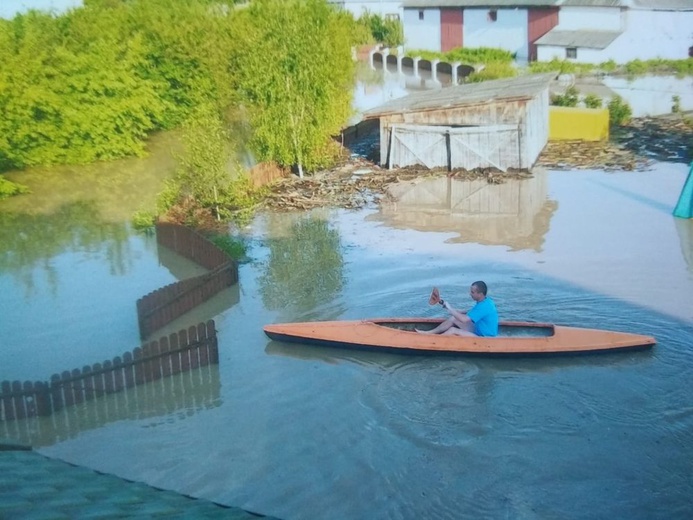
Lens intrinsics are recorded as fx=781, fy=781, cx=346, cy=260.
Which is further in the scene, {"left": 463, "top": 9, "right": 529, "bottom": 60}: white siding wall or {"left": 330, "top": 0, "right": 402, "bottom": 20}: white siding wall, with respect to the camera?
{"left": 330, "top": 0, "right": 402, "bottom": 20}: white siding wall

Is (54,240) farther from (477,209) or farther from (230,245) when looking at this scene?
(477,209)

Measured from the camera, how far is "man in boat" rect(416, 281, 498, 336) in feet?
40.3

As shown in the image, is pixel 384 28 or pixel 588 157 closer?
pixel 588 157

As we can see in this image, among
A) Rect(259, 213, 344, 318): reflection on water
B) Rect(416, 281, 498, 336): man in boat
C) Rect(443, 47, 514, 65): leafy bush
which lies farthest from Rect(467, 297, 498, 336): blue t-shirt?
Rect(443, 47, 514, 65): leafy bush

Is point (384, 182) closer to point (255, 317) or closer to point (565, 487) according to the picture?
point (255, 317)

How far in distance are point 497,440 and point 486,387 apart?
1524 millimetres

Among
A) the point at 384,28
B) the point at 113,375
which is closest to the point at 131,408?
the point at 113,375

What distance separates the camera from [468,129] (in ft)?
80.9

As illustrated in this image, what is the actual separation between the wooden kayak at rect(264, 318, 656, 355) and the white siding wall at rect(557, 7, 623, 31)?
36.8m

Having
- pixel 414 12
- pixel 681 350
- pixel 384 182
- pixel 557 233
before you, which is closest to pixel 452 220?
pixel 557 233

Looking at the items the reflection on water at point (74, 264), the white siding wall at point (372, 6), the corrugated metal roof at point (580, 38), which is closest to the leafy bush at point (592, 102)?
the corrugated metal roof at point (580, 38)

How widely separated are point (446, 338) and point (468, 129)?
1349cm

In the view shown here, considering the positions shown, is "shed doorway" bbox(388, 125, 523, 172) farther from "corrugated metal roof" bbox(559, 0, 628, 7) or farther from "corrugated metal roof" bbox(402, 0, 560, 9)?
"corrugated metal roof" bbox(402, 0, 560, 9)

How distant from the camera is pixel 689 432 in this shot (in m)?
10.4
